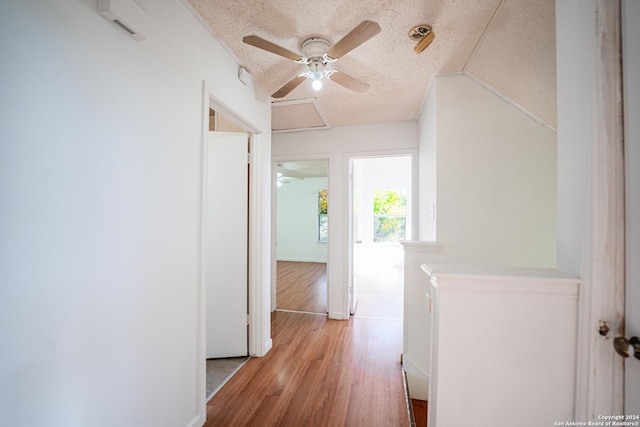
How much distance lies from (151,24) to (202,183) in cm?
79

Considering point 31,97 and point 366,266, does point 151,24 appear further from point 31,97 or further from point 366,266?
point 366,266

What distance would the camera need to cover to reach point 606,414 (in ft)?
2.40

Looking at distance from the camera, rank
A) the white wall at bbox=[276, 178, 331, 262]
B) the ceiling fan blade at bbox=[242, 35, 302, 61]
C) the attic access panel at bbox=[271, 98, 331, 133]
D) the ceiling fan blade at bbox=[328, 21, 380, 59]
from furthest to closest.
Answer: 1. the white wall at bbox=[276, 178, 331, 262]
2. the attic access panel at bbox=[271, 98, 331, 133]
3. the ceiling fan blade at bbox=[242, 35, 302, 61]
4. the ceiling fan blade at bbox=[328, 21, 380, 59]

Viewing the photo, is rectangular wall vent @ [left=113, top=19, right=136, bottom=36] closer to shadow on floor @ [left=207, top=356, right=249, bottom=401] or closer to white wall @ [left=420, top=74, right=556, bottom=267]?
white wall @ [left=420, top=74, right=556, bottom=267]

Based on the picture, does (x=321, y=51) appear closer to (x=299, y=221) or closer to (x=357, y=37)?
(x=357, y=37)

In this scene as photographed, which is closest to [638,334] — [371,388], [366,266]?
[371,388]

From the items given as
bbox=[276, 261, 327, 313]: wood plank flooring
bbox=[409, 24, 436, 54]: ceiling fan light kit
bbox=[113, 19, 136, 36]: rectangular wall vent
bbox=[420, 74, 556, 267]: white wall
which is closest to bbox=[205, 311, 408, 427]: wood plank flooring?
bbox=[276, 261, 327, 313]: wood plank flooring

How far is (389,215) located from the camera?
6793 mm

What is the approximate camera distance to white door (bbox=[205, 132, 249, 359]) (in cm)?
220

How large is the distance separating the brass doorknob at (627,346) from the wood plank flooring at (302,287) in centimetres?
296

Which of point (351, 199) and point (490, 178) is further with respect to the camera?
point (351, 199)

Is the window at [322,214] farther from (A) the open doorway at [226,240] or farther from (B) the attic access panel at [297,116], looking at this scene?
(A) the open doorway at [226,240]

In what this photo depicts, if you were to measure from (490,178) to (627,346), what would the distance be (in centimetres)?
153

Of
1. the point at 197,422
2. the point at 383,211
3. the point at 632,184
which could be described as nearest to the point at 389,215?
the point at 383,211
